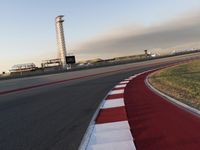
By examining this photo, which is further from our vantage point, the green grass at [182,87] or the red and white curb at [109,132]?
the green grass at [182,87]

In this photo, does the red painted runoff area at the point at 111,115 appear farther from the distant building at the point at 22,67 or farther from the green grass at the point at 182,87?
the distant building at the point at 22,67

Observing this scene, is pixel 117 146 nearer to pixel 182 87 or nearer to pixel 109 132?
pixel 109 132

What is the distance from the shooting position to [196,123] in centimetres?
668

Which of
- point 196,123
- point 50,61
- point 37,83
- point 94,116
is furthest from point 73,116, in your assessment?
point 50,61

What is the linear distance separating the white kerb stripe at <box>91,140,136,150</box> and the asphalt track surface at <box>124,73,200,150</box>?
0.10 metres

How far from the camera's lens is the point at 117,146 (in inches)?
217

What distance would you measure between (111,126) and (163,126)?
1.03 metres

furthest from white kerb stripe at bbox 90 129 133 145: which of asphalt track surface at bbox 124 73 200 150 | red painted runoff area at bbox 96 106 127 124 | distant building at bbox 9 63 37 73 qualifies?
distant building at bbox 9 63 37 73

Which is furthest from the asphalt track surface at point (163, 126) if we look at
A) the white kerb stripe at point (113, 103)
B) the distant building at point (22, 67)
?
the distant building at point (22, 67)

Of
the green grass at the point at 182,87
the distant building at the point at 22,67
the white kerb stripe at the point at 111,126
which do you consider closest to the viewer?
the white kerb stripe at the point at 111,126

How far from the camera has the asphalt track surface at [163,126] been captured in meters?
5.35

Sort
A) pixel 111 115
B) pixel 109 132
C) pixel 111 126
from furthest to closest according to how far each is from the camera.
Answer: pixel 111 115, pixel 111 126, pixel 109 132

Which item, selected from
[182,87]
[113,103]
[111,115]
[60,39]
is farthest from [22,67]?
[111,115]

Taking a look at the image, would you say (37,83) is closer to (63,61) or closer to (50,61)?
(63,61)
